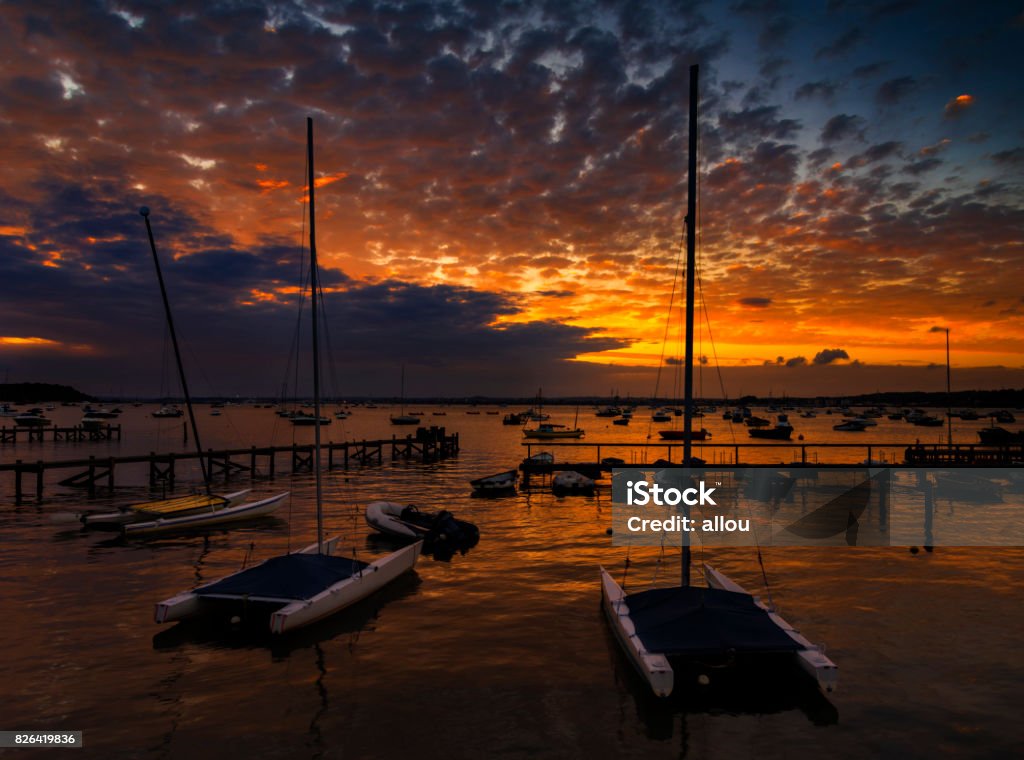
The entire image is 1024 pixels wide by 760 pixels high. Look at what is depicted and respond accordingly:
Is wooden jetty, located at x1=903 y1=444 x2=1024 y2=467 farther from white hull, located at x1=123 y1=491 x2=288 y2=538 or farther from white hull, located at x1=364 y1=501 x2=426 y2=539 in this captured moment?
white hull, located at x1=123 y1=491 x2=288 y2=538

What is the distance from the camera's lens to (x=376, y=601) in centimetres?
1881

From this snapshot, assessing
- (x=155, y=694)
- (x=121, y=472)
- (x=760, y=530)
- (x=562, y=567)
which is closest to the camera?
(x=155, y=694)

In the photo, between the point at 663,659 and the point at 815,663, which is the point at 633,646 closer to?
the point at 663,659

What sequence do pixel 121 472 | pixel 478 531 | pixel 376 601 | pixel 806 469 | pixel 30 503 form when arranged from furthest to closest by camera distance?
pixel 121 472 → pixel 806 469 → pixel 30 503 → pixel 478 531 → pixel 376 601

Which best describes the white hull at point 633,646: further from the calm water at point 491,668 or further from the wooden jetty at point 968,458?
the wooden jetty at point 968,458

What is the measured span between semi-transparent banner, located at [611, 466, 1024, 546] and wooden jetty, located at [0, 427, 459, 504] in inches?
1010

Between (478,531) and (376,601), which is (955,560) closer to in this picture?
(478,531)

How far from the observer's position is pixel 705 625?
1249 cm

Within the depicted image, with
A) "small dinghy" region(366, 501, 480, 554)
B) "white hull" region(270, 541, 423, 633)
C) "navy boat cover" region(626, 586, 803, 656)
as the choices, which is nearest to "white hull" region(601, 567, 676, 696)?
"navy boat cover" region(626, 586, 803, 656)

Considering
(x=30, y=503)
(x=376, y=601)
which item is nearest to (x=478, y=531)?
(x=376, y=601)

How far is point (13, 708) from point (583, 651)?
11.6 metres

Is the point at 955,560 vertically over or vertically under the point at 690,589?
under

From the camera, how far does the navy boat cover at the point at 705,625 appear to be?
Answer: 1201 centimetres

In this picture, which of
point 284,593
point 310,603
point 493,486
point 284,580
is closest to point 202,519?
point 284,580
